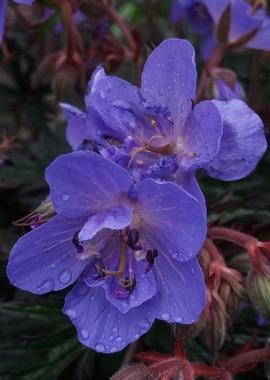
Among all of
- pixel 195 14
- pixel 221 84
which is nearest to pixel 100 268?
pixel 221 84

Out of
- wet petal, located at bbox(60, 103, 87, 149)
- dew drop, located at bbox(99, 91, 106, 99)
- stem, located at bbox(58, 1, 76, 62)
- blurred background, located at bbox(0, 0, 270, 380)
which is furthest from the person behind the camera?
stem, located at bbox(58, 1, 76, 62)

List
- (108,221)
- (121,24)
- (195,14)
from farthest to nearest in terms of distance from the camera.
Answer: (195,14), (121,24), (108,221)

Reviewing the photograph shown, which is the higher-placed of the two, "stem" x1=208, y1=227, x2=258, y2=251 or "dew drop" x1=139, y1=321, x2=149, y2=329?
"stem" x1=208, y1=227, x2=258, y2=251

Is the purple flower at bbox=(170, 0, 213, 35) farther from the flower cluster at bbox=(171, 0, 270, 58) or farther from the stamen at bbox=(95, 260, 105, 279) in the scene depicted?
the stamen at bbox=(95, 260, 105, 279)

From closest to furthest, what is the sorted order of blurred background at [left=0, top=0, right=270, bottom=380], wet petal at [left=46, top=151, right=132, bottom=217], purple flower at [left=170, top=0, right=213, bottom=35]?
wet petal at [left=46, top=151, right=132, bottom=217]
blurred background at [left=0, top=0, right=270, bottom=380]
purple flower at [left=170, top=0, right=213, bottom=35]

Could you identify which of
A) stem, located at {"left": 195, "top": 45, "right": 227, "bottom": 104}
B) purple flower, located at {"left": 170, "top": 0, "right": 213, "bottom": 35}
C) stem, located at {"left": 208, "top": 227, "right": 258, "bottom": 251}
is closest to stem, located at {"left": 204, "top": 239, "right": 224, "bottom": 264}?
stem, located at {"left": 208, "top": 227, "right": 258, "bottom": 251}

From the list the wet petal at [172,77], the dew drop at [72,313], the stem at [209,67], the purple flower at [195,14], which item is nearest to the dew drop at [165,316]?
the dew drop at [72,313]

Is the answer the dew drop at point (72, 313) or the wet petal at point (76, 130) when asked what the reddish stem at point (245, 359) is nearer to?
the dew drop at point (72, 313)

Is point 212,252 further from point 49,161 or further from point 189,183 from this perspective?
point 49,161
